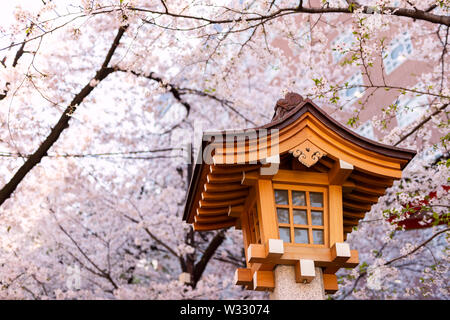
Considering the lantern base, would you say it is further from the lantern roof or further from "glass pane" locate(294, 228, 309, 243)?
the lantern roof

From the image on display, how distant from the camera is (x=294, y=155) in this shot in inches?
145

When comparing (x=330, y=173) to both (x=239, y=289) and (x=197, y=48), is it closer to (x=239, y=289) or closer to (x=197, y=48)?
(x=197, y=48)

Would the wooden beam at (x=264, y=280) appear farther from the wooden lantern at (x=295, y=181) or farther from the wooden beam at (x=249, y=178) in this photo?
the wooden beam at (x=249, y=178)

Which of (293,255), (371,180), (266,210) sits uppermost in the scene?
(371,180)

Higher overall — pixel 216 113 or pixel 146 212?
pixel 216 113

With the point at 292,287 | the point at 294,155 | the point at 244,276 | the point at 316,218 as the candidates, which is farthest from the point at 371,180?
the point at 244,276

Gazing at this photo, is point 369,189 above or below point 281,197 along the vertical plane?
above

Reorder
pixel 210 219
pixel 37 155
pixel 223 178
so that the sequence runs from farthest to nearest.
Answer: pixel 37 155 → pixel 210 219 → pixel 223 178

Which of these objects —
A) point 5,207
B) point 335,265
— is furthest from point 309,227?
point 5,207

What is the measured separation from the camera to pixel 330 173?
392 cm

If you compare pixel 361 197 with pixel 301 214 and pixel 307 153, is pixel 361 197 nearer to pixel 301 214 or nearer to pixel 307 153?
pixel 301 214

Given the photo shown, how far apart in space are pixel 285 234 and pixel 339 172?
2.22 ft
